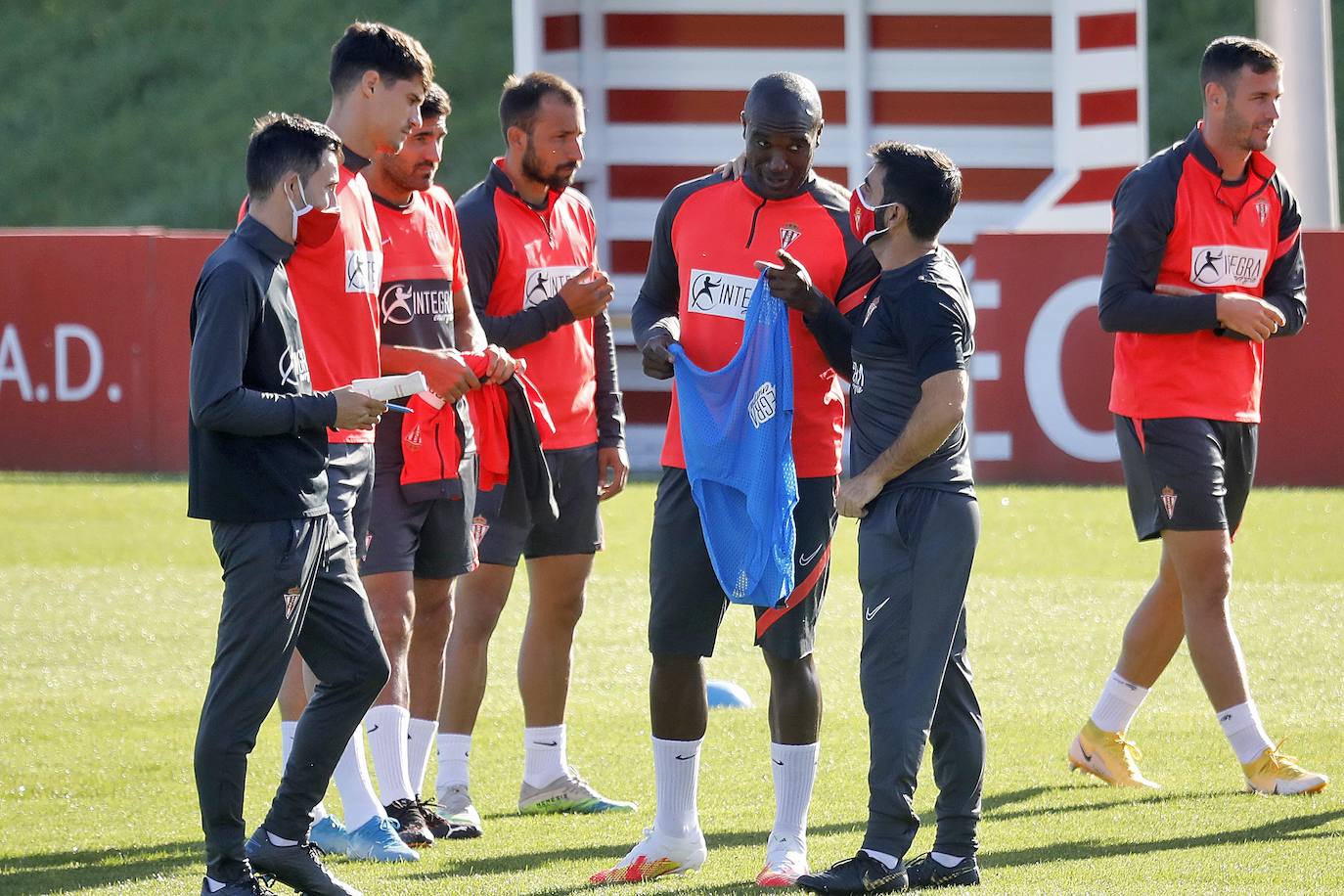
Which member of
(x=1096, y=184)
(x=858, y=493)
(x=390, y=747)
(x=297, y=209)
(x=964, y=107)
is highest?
(x=964, y=107)

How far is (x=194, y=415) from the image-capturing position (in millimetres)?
4473

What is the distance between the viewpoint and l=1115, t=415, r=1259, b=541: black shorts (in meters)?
5.88

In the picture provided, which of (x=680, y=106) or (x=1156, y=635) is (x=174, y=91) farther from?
(x=1156, y=635)

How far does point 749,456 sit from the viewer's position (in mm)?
4844

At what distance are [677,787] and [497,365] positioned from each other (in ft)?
4.19

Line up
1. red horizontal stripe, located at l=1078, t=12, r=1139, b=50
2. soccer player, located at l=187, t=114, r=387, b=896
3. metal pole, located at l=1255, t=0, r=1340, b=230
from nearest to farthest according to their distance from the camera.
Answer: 1. soccer player, located at l=187, t=114, r=387, b=896
2. metal pole, located at l=1255, t=0, r=1340, b=230
3. red horizontal stripe, located at l=1078, t=12, r=1139, b=50

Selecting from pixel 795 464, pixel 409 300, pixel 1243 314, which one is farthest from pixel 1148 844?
pixel 409 300


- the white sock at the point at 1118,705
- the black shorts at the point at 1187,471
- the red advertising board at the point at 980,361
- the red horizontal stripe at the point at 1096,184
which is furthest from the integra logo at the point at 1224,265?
the red horizontal stripe at the point at 1096,184

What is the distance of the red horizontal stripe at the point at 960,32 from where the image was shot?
49.1 ft

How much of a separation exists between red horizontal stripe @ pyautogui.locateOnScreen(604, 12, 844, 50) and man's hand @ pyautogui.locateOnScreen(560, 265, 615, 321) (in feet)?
30.8

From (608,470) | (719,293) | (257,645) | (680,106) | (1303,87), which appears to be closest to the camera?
(257,645)

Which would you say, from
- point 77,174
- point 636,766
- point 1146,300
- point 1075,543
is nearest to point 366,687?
point 636,766

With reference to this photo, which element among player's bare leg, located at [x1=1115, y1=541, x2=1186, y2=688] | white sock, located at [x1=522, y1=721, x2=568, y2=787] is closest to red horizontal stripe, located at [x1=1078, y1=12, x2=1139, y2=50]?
player's bare leg, located at [x1=1115, y1=541, x2=1186, y2=688]

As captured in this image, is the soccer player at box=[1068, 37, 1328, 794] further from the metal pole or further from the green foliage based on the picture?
the green foliage
